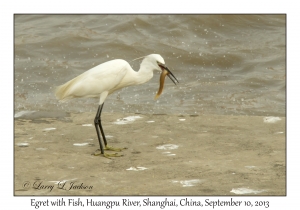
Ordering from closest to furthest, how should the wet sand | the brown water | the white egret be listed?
1. the wet sand
2. the white egret
3. the brown water

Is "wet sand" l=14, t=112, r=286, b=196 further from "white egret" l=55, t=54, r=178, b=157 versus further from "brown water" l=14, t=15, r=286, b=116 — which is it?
"brown water" l=14, t=15, r=286, b=116

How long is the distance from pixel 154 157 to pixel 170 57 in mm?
8360

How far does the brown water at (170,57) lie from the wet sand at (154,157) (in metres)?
2.82

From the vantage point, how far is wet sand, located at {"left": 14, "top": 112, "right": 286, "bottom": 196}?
5.66 meters

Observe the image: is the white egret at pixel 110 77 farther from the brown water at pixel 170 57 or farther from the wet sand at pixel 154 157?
the brown water at pixel 170 57

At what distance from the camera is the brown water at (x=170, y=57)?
11398 millimetres

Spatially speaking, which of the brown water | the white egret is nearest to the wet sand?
the white egret

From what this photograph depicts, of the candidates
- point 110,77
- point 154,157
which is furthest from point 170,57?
point 154,157

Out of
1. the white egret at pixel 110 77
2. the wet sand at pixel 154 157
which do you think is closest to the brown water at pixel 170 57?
the wet sand at pixel 154 157

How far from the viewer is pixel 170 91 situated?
12.2m

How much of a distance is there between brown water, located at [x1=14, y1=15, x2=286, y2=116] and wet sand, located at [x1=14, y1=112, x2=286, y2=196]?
2816 mm

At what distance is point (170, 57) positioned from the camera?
48.5 feet

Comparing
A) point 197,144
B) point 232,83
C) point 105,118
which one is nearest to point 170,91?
point 232,83

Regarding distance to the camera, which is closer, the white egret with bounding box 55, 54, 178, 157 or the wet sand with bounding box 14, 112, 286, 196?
the wet sand with bounding box 14, 112, 286, 196
